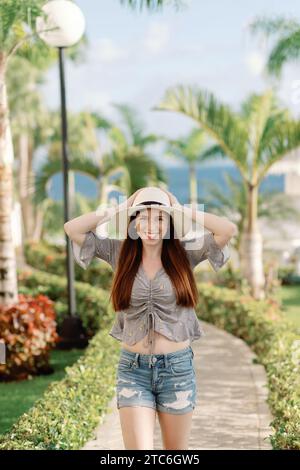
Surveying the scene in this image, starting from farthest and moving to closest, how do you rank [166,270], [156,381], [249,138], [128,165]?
[128,165] < [249,138] < [166,270] < [156,381]

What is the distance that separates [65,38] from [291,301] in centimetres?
802

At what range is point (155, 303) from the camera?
3648 millimetres

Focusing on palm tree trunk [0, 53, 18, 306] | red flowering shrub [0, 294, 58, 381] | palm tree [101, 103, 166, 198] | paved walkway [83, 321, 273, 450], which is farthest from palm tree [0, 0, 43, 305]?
palm tree [101, 103, 166, 198]

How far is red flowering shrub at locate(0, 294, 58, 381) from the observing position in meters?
7.93

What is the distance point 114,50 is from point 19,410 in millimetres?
176626

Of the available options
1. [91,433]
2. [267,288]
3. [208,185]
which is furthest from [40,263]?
[91,433]

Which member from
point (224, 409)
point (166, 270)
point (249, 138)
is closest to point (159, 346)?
point (166, 270)

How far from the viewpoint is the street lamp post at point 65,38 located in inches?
325

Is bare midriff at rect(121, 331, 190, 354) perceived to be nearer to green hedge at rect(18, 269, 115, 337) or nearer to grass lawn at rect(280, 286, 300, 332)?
green hedge at rect(18, 269, 115, 337)

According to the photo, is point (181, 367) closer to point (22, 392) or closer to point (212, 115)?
point (22, 392)

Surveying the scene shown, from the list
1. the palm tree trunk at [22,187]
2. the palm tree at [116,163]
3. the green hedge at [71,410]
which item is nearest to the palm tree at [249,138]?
the palm tree at [116,163]

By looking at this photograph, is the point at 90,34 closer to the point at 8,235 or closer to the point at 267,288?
the point at 267,288

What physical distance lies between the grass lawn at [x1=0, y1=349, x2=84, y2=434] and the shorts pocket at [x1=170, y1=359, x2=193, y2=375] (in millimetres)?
2889

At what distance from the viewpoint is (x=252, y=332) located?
920 cm
